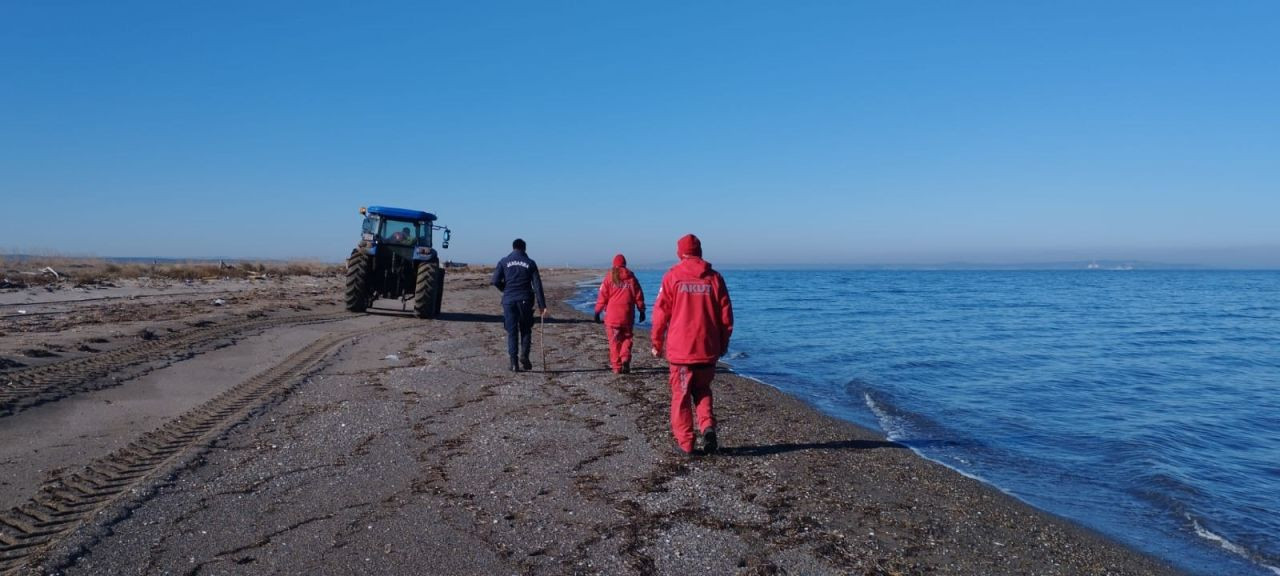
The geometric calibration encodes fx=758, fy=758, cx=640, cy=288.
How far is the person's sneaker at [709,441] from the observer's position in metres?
6.15

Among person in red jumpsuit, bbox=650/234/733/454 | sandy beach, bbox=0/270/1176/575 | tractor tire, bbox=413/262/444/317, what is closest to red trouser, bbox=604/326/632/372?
sandy beach, bbox=0/270/1176/575

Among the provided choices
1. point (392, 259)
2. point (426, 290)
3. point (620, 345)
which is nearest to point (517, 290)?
point (620, 345)

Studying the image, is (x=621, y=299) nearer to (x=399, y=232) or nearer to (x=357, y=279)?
(x=399, y=232)

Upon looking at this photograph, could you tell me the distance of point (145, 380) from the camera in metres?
8.72

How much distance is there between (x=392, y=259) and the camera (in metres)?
17.8

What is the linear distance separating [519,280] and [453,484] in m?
5.19

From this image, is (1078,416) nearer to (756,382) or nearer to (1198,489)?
(1198,489)

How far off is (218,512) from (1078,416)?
961cm

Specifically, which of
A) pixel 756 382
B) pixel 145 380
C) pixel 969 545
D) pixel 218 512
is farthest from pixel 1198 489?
pixel 145 380

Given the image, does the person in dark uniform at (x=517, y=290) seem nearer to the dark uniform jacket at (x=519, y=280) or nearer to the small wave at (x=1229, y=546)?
the dark uniform jacket at (x=519, y=280)

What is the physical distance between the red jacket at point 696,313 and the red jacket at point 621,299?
409 cm

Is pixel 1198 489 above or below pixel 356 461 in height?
below

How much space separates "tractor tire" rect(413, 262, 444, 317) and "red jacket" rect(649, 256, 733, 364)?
39.6 ft

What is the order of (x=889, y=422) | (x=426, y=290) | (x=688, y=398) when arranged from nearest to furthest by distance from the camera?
(x=688, y=398) < (x=889, y=422) < (x=426, y=290)
